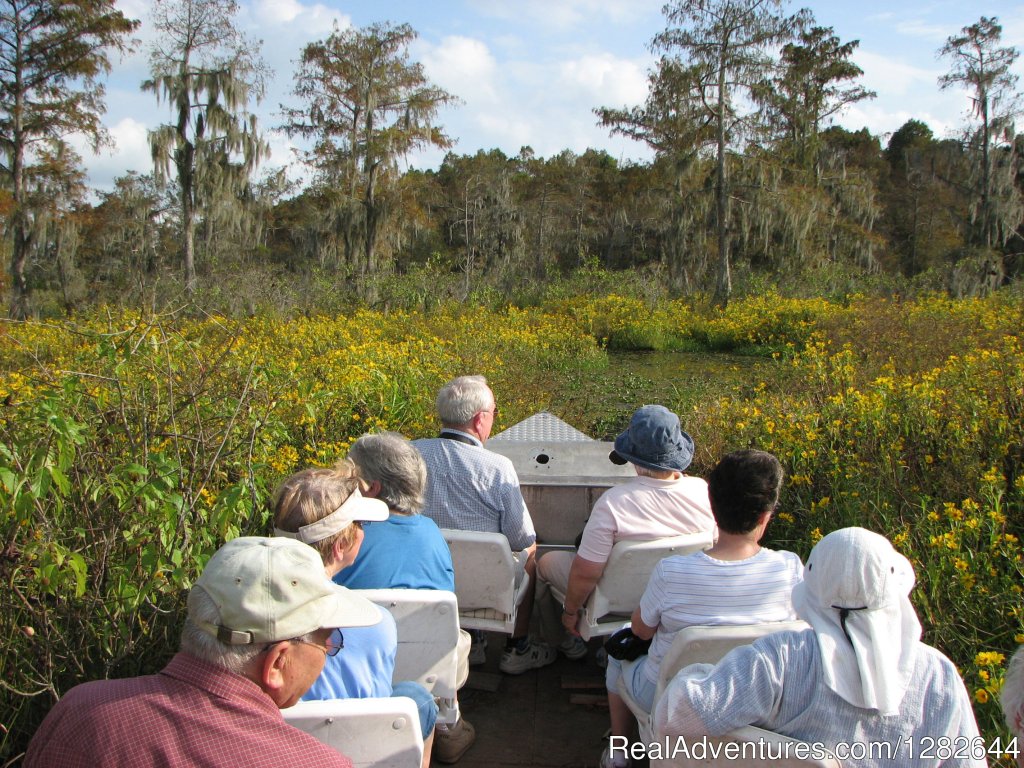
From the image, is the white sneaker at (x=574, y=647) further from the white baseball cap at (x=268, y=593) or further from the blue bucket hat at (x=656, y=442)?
the white baseball cap at (x=268, y=593)

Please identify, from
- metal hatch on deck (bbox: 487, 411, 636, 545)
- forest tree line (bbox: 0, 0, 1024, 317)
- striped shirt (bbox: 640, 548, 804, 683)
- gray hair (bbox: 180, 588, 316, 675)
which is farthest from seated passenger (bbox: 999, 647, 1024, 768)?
forest tree line (bbox: 0, 0, 1024, 317)

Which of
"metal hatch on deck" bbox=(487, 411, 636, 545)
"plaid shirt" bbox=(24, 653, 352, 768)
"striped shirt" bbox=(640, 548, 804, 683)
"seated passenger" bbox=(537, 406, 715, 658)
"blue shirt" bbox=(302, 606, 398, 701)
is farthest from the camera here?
"metal hatch on deck" bbox=(487, 411, 636, 545)

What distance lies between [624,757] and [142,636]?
1.52m

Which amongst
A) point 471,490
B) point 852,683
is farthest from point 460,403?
point 852,683

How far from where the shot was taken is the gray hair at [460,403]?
10.7ft

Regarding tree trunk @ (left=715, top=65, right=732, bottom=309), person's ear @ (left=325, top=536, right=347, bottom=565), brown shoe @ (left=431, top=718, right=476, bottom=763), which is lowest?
brown shoe @ (left=431, top=718, right=476, bottom=763)

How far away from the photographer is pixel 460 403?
326 cm

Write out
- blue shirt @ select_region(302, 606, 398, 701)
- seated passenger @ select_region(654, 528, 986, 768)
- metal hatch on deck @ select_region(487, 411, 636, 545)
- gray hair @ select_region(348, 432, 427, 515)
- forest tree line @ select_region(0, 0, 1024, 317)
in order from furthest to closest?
1. forest tree line @ select_region(0, 0, 1024, 317)
2. metal hatch on deck @ select_region(487, 411, 636, 545)
3. gray hair @ select_region(348, 432, 427, 515)
4. blue shirt @ select_region(302, 606, 398, 701)
5. seated passenger @ select_region(654, 528, 986, 768)

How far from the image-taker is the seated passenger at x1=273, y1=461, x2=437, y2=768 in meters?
1.98

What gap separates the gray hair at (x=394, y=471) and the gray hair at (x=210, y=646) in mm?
1137

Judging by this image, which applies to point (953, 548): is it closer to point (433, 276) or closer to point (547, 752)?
point (547, 752)

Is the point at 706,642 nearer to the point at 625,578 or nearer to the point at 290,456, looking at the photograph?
the point at 625,578

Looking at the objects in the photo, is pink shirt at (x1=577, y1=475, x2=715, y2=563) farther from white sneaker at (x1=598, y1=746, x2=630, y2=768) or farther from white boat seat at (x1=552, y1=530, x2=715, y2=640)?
white sneaker at (x1=598, y1=746, x2=630, y2=768)

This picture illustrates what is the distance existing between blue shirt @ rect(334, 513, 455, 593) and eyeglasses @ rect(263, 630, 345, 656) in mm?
533
